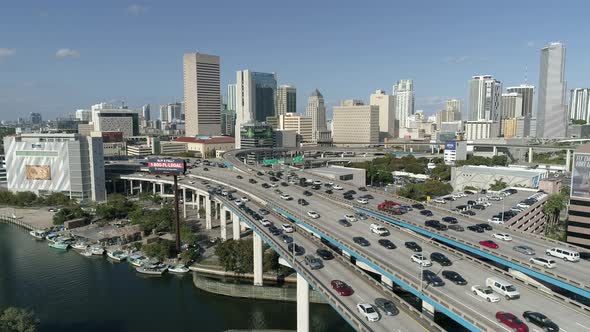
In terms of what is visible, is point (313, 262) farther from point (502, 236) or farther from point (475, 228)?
point (502, 236)

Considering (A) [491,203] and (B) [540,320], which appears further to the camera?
(A) [491,203]

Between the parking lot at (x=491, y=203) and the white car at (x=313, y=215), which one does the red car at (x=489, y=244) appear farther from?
the white car at (x=313, y=215)

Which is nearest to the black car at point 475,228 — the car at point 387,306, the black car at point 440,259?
the black car at point 440,259

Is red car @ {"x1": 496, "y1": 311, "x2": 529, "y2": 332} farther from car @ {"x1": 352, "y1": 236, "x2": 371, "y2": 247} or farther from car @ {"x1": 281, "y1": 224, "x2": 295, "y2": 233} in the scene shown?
car @ {"x1": 281, "y1": 224, "x2": 295, "y2": 233}

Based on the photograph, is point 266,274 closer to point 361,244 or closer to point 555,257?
point 361,244

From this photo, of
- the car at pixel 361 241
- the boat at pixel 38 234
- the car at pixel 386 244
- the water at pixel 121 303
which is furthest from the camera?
the boat at pixel 38 234

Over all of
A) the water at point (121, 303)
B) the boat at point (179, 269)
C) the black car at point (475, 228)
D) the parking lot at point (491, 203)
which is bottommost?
the water at point (121, 303)

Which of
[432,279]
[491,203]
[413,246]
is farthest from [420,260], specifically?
[491,203]
